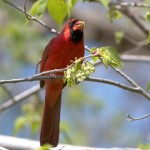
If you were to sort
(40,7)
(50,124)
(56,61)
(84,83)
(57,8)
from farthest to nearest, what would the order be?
(84,83) < (50,124) < (56,61) < (57,8) < (40,7)

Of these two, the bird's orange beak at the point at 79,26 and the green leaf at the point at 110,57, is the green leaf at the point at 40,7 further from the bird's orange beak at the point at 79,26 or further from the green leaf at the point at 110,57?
the green leaf at the point at 110,57

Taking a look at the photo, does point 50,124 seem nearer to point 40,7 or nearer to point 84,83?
point 40,7

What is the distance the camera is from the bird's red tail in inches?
175

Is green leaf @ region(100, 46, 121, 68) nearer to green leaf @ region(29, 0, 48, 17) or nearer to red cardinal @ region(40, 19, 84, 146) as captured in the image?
green leaf @ region(29, 0, 48, 17)

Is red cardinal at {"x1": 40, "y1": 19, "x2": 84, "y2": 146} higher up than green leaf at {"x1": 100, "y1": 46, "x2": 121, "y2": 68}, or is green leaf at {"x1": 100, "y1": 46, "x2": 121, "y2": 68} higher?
green leaf at {"x1": 100, "y1": 46, "x2": 121, "y2": 68}

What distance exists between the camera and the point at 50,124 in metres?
4.57

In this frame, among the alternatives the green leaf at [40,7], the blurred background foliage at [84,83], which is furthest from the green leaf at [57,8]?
the blurred background foliage at [84,83]

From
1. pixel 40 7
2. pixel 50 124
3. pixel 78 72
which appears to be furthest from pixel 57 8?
pixel 78 72

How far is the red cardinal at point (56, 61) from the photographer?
4168 mm

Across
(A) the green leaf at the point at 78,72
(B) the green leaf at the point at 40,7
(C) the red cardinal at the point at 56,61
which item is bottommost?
(C) the red cardinal at the point at 56,61

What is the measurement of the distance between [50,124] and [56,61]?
565 mm

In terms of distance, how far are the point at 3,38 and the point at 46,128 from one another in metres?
3.45

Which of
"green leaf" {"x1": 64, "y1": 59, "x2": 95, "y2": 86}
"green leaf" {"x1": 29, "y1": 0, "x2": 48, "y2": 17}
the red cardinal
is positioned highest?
"green leaf" {"x1": 29, "y1": 0, "x2": 48, "y2": 17}

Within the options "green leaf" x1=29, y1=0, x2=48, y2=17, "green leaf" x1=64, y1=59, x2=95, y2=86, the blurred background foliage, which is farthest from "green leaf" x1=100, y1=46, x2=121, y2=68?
the blurred background foliage
